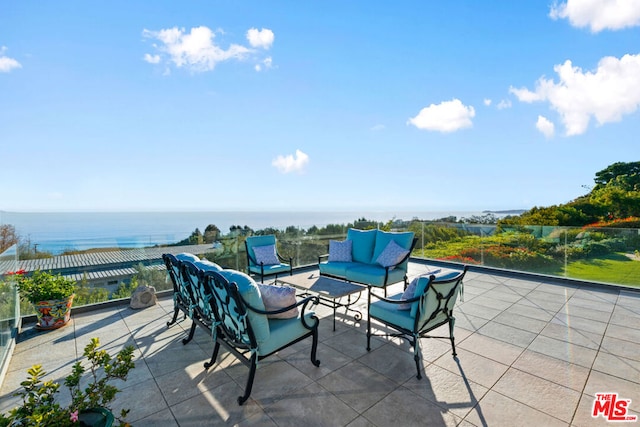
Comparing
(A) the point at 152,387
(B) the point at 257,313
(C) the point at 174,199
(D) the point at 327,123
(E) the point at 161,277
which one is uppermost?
(D) the point at 327,123

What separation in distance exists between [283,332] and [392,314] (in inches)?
42.6

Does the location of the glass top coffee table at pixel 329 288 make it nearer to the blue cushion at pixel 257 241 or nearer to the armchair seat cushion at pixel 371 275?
the armchair seat cushion at pixel 371 275

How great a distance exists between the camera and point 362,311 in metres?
4.18

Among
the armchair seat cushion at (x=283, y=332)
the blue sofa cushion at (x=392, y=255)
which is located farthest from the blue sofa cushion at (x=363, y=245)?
the armchair seat cushion at (x=283, y=332)

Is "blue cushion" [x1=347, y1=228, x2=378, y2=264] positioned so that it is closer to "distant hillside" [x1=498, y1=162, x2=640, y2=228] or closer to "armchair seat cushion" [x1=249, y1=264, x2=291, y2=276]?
"armchair seat cushion" [x1=249, y1=264, x2=291, y2=276]

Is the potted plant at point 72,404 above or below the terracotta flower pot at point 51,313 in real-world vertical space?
above

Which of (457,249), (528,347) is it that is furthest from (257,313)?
(457,249)

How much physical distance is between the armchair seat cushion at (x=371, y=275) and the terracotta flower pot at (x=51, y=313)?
3.94 m

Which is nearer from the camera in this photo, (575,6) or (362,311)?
(362,311)

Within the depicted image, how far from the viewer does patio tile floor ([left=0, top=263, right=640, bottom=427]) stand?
207 cm

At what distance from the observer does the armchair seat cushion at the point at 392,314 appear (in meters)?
2.62

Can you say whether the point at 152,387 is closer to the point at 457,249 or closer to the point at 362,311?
the point at 362,311

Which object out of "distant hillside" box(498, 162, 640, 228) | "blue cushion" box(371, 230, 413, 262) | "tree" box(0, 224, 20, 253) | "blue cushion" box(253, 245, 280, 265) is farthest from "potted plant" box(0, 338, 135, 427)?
"distant hillside" box(498, 162, 640, 228)

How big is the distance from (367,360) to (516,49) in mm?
7735
